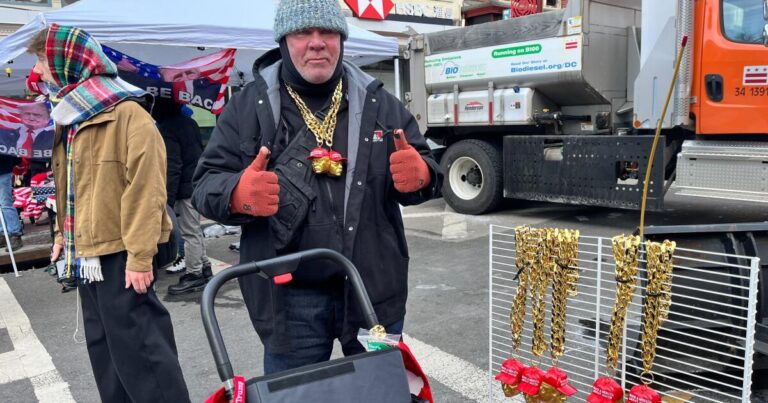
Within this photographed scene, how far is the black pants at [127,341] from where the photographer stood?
2.56 metres

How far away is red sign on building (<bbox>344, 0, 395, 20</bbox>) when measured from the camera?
48.3 ft

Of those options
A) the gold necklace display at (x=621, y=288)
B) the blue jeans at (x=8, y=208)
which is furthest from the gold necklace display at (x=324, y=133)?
the blue jeans at (x=8, y=208)

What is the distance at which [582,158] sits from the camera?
23.2 feet

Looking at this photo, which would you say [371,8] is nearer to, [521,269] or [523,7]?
[523,7]

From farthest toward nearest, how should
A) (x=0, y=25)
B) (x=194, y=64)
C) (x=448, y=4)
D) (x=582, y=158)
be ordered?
(x=448, y=4), (x=0, y=25), (x=582, y=158), (x=194, y=64)

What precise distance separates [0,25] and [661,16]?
1071 cm

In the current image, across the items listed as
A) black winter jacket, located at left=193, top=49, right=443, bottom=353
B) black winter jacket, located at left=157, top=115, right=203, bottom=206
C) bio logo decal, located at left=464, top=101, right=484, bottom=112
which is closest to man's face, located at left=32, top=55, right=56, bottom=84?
black winter jacket, located at left=193, top=49, right=443, bottom=353

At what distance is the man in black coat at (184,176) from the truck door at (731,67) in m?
4.96

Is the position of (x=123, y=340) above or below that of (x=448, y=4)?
below

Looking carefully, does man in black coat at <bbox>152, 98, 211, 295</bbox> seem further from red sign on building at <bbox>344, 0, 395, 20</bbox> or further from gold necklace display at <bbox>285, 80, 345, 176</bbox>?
red sign on building at <bbox>344, 0, 395, 20</bbox>

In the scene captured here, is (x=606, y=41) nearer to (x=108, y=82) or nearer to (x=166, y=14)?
(x=166, y=14)

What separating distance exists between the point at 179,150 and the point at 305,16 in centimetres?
357

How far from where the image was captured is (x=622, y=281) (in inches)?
82.7

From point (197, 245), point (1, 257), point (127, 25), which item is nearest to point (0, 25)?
point (1, 257)
